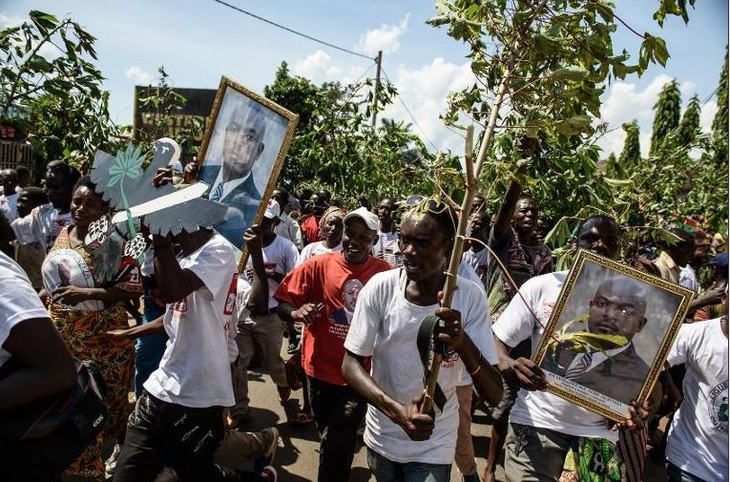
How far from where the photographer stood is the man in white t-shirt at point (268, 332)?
492 cm

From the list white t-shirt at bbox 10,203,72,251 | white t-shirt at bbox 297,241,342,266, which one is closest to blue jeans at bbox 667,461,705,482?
white t-shirt at bbox 297,241,342,266

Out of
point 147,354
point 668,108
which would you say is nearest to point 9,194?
point 147,354

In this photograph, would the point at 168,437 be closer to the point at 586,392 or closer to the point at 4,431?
the point at 4,431

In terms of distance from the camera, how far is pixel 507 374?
9.82 ft

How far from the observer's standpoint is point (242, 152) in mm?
3711

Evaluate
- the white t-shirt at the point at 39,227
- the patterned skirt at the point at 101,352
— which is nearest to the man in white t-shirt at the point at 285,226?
the white t-shirt at the point at 39,227

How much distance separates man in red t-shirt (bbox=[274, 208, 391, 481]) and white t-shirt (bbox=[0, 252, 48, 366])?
1.84 meters

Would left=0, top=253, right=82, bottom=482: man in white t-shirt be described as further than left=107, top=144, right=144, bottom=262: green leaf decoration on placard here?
No

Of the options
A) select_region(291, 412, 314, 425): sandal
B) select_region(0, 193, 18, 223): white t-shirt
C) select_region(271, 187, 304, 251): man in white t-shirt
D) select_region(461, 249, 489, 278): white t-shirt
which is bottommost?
select_region(291, 412, 314, 425): sandal

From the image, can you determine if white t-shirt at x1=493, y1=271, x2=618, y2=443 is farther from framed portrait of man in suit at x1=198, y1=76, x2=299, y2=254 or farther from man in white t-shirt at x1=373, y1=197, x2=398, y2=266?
man in white t-shirt at x1=373, y1=197, x2=398, y2=266

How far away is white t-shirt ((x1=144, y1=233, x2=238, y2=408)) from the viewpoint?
294cm

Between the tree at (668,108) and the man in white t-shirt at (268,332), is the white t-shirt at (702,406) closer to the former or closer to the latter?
the man in white t-shirt at (268,332)

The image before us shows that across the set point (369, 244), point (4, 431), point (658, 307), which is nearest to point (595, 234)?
point (658, 307)

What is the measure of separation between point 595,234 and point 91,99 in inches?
136
